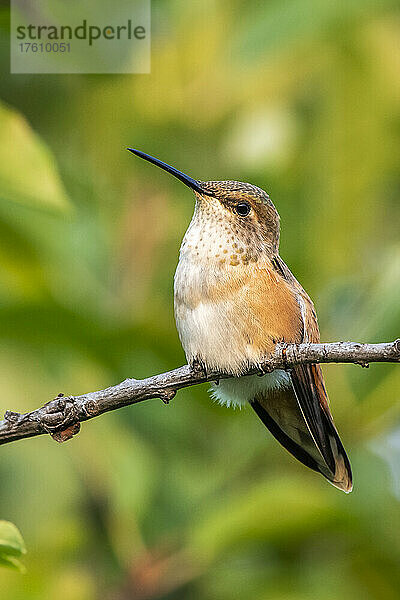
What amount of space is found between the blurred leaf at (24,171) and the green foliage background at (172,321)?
0.82 meters

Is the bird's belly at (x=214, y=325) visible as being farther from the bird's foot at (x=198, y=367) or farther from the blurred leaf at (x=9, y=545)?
the blurred leaf at (x=9, y=545)

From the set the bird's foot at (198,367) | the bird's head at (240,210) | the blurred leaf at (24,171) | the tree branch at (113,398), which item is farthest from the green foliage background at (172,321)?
the tree branch at (113,398)

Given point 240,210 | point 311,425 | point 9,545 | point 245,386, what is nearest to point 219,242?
point 240,210

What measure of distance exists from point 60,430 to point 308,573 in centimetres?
200

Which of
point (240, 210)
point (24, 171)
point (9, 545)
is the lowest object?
point (9, 545)

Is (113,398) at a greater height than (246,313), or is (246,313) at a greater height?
(246,313)

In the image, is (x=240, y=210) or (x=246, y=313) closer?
(x=246, y=313)

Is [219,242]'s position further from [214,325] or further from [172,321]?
[172,321]

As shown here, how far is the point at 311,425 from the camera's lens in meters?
2.66

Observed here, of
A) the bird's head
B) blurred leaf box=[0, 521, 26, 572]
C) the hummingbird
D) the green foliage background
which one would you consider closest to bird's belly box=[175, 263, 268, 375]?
the hummingbird

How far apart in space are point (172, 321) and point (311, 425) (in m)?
0.94

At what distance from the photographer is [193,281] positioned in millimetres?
2674

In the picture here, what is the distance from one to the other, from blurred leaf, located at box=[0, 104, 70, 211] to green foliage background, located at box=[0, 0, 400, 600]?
819mm

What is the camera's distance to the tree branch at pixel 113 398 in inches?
70.4
